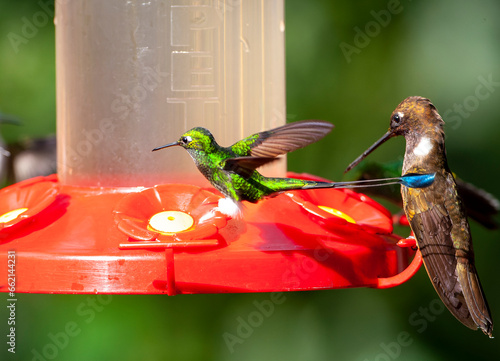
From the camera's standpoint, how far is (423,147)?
11.4ft

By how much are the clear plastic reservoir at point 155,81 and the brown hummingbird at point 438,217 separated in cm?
72

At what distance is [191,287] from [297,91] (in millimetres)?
3277

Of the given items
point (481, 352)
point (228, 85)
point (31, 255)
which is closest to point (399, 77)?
point (481, 352)

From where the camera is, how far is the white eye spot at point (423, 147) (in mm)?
3463

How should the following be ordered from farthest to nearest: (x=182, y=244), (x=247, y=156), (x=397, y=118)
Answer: (x=397, y=118)
(x=247, y=156)
(x=182, y=244)

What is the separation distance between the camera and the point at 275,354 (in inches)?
224

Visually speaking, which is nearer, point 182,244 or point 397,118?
point 182,244

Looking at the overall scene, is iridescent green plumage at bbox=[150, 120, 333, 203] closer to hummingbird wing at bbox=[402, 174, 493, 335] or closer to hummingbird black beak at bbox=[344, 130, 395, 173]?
hummingbird black beak at bbox=[344, 130, 395, 173]

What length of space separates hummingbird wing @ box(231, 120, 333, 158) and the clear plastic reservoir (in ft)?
1.47

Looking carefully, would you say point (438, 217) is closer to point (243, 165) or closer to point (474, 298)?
point (474, 298)

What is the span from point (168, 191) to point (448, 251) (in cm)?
141

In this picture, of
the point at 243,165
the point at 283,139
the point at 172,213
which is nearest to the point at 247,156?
the point at 243,165

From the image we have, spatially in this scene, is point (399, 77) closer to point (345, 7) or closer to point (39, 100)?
point (345, 7)

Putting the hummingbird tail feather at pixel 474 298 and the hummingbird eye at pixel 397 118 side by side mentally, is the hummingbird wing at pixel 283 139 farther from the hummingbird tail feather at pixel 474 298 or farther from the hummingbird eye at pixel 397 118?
the hummingbird tail feather at pixel 474 298
